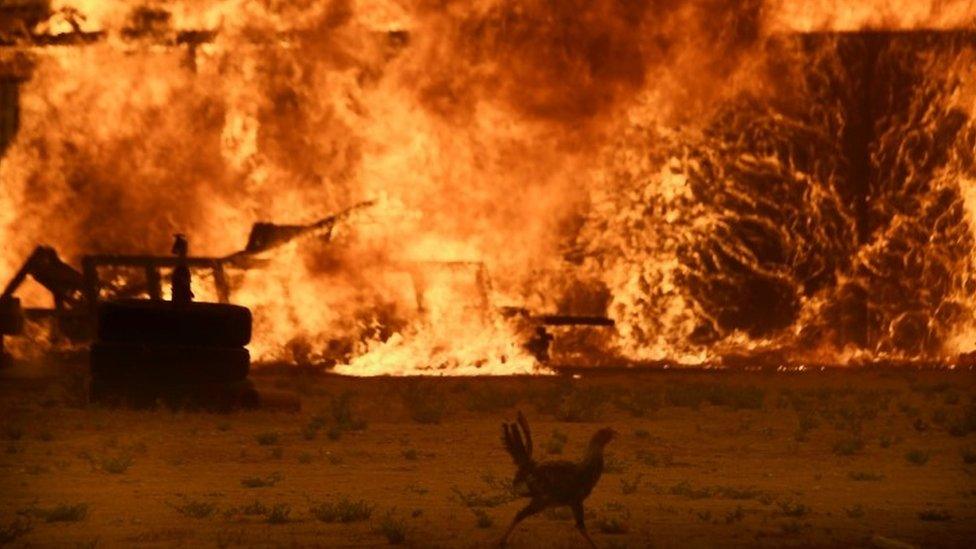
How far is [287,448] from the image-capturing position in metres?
13.5

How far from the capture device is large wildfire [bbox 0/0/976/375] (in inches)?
907

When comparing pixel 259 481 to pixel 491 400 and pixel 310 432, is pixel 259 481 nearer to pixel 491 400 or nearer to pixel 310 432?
pixel 310 432

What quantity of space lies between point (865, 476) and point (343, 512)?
4424 millimetres

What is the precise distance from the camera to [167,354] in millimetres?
16328

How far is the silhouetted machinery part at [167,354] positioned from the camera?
16406mm

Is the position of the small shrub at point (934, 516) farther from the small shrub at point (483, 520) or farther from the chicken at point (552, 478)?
the small shrub at point (483, 520)

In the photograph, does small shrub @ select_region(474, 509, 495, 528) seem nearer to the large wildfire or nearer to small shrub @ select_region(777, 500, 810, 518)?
small shrub @ select_region(777, 500, 810, 518)

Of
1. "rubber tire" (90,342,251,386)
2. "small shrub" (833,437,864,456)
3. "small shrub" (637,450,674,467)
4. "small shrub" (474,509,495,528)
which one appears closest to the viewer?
"small shrub" (474,509,495,528)

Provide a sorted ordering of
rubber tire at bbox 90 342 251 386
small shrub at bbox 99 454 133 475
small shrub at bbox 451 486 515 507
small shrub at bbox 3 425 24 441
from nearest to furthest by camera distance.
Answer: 1. small shrub at bbox 451 486 515 507
2. small shrub at bbox 99 454 133 475
3. small shrub at bbox 3 425 24 441
4. rubber tire at bbox 90 342 251 386

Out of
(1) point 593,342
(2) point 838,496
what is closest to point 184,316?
(2) point 838,496

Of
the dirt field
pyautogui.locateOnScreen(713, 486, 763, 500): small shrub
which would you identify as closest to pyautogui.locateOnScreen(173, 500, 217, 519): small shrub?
the dirt field

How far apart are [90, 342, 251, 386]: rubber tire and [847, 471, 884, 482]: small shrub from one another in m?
7.01

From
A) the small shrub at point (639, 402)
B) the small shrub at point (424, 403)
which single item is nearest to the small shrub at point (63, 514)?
the small shrub at point (424, 403)

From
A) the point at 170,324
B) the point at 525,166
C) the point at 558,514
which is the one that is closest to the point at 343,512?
the point at 558,514
